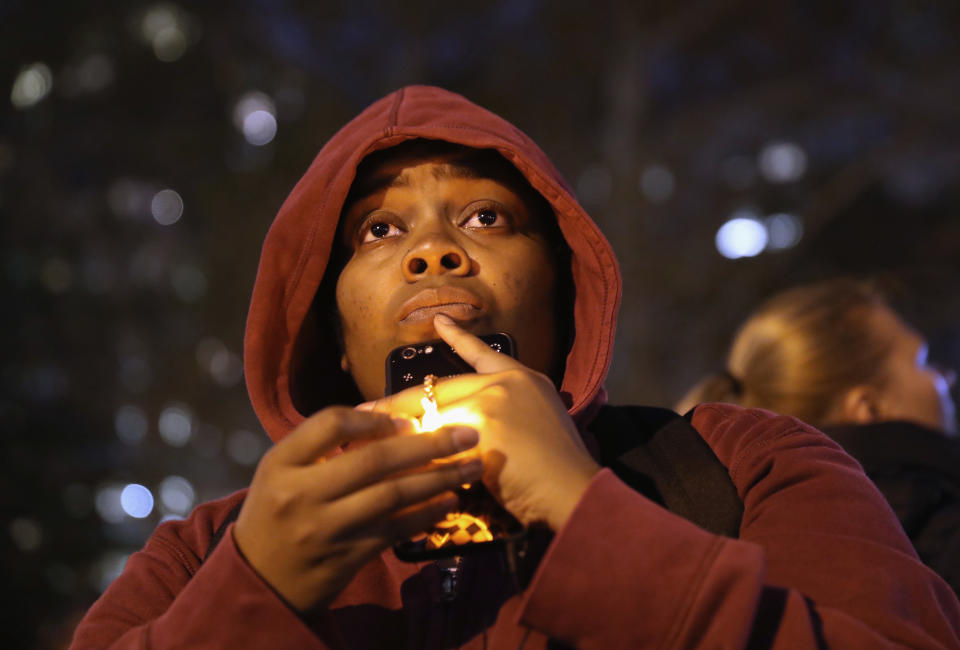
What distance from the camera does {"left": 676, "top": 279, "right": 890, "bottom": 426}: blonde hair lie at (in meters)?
3.23

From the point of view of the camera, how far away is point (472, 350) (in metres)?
1.50

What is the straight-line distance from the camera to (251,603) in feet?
3.90

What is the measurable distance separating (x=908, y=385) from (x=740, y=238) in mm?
5466

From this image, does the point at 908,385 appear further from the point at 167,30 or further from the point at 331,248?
the point at 167,30

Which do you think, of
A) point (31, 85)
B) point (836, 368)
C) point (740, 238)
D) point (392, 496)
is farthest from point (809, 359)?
point (31, 85)

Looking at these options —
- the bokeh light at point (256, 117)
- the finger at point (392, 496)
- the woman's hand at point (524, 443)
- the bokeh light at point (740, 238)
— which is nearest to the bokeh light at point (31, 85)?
the bokeh light at point (256, 117)

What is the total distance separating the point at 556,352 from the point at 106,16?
7528mm

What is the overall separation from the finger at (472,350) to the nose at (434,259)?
0.45ft

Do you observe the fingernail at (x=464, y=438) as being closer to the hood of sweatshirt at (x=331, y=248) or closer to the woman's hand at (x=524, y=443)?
the woman's hand at (x=524, y=443)

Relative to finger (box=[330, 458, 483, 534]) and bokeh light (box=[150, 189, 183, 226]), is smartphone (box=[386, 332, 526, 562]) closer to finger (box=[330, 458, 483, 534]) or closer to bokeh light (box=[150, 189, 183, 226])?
finger (box=[330, 458, 483, 534])

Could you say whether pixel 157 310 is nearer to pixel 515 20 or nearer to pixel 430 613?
pixel 515 20

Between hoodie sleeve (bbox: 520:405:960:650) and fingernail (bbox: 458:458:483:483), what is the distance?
144 millimetres

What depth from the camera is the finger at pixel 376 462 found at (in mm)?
1137

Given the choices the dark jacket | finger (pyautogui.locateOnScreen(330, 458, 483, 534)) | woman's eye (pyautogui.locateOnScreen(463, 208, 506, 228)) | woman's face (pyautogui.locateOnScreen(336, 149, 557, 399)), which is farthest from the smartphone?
the dark jacket
